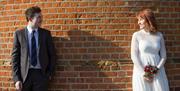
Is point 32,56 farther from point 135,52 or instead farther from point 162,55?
point 162,55

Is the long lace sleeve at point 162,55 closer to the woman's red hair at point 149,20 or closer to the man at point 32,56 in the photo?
the woman's red hair at point 149,20

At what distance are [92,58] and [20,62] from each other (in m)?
1.11

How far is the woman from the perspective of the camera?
609 cm

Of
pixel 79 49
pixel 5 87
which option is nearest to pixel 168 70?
pixel 79 49

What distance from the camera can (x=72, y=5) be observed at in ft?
21.4

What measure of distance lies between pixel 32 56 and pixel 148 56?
1708 mm

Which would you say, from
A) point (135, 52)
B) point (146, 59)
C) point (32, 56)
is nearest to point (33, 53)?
point (32, 56)

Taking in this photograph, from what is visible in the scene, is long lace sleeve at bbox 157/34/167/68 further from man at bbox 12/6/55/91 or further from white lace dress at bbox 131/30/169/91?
man at bbox 12/6/55/91

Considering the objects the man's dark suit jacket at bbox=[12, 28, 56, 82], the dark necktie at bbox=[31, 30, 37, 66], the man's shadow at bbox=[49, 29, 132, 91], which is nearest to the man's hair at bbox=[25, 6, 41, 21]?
the man's dark suit jacket at bbox=[12, 28, 56, 82]

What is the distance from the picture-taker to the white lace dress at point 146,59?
6102mm

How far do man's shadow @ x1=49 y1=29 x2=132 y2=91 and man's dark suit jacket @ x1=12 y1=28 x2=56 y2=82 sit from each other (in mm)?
347

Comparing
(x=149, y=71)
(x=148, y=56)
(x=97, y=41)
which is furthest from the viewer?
(x=97, y=41)

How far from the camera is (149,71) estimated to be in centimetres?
603

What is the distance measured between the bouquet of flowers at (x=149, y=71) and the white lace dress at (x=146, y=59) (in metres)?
0.06
